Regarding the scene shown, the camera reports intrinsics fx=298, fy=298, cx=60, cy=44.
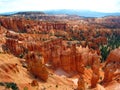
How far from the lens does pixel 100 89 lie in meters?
44.7

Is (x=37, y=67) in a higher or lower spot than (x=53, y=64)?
higher

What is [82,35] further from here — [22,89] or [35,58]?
[22,89]

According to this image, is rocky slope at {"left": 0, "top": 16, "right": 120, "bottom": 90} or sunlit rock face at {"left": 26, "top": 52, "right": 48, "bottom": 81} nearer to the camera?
rocky slope at {"left": 0, "top": 16, "right": 120, "bottom": 90}

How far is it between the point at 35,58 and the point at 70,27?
10429 cm

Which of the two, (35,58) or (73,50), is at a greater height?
(35,58)

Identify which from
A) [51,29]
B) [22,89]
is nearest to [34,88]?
[22,89]

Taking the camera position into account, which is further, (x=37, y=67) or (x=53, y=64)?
(x=53, y=64)

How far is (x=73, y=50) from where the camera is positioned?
6738cm

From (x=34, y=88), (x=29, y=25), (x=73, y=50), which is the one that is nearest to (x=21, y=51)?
(x=73, y=50)

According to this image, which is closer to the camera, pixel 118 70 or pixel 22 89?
pixel 22 89

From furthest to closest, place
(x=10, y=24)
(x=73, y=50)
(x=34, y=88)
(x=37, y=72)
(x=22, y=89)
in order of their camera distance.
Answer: (x=10, y=24)
(x=73, y=50)
(x=37, y=72)
(x=34, y=88)
(x=22, y=89)

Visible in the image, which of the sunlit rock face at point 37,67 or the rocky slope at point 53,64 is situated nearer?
the rocky slope at point 53,64

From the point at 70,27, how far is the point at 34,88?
115 metres

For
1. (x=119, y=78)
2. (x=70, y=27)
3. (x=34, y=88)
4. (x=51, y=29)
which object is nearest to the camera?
(x=34, y=88)
